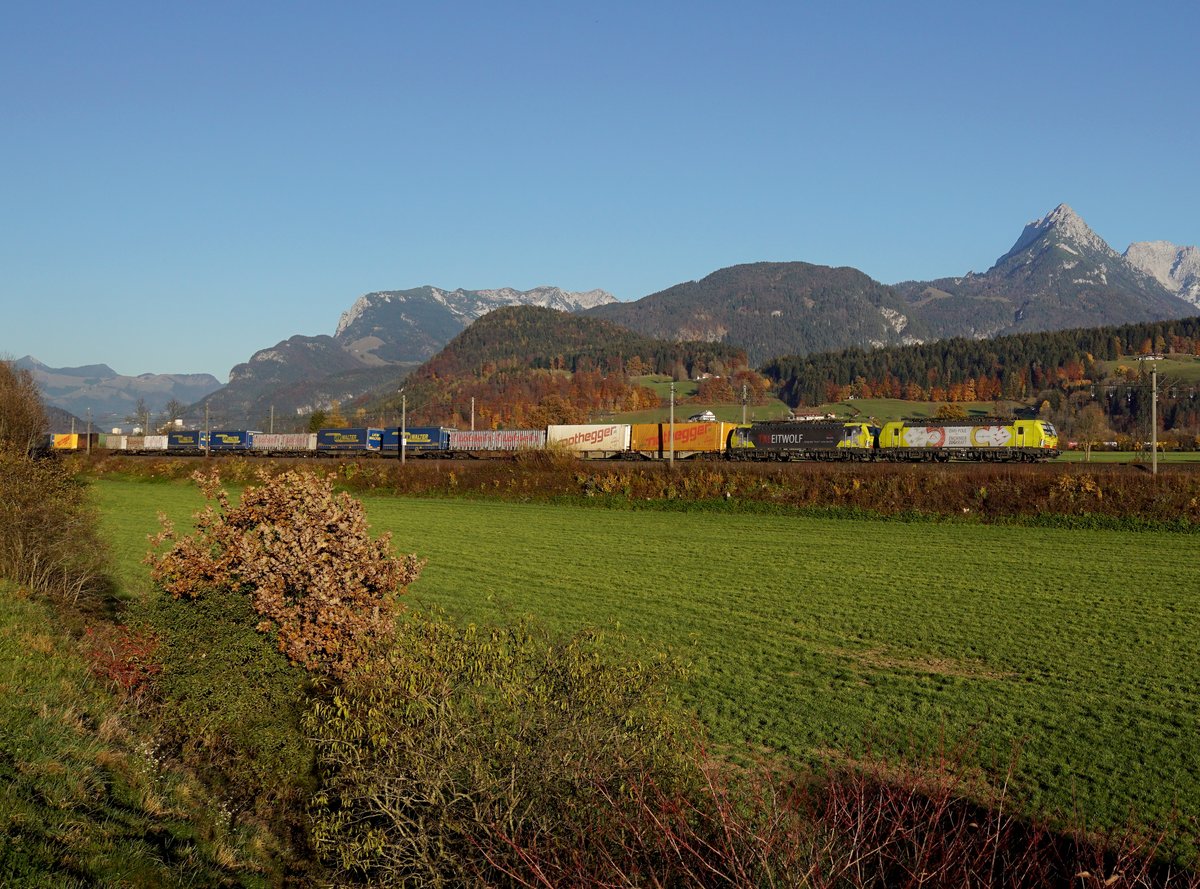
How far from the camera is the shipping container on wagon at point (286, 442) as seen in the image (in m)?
94.2

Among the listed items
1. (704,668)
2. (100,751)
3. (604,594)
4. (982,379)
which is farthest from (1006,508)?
(982,379)

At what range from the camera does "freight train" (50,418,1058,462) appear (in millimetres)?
62500

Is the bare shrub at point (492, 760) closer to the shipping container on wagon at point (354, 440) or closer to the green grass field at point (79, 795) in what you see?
the green grass field at point (79, 795)

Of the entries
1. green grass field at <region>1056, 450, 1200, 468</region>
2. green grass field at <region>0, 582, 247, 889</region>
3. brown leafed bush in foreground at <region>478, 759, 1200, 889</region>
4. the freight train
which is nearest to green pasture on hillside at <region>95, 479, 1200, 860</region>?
brown leafed bush in foreground at <region>478, 759, 1200, 889</region>

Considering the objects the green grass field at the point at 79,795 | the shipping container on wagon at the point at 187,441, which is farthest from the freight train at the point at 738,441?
the green grass field at the point at 79,795

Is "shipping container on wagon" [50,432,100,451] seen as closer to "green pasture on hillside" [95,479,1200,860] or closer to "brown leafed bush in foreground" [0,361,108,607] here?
"green pasture on hillside" [95,479,1200,860]

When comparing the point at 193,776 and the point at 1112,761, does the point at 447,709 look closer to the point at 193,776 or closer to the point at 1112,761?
the point at 193,776

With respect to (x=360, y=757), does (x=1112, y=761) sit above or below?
below

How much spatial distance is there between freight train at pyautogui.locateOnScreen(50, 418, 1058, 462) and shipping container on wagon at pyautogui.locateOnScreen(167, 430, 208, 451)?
22.4ft

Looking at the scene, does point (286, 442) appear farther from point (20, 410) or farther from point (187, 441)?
point (20, 410)

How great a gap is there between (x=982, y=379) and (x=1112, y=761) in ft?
600

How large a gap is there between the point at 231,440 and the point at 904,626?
93960 mm

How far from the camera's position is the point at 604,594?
24.1 meters

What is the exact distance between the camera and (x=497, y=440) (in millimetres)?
82250
